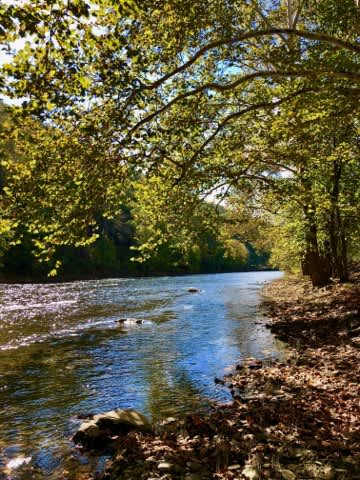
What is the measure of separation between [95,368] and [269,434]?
7.70m

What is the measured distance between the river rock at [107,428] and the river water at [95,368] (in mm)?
371

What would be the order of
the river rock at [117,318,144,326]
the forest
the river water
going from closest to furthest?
the forest, the river water, the river rock at [117,318,144,326]

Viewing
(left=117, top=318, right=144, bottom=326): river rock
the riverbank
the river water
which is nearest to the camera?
the riverbank

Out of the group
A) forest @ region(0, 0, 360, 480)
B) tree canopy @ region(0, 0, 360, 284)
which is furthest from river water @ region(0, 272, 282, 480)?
tree canopy @ region(0, 0, 360, 284)

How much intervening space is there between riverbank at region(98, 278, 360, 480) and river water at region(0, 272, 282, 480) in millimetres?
967

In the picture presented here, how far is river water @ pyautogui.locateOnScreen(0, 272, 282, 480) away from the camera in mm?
8273

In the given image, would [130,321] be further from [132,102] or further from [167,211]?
[132,102]

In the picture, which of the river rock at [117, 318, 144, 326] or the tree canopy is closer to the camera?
the tree canopy

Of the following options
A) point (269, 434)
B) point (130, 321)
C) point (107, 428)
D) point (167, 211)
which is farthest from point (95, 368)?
point (130, 321)

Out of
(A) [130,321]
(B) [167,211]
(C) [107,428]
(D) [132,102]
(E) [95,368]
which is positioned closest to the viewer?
(C) [107,428]

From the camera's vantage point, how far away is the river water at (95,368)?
8.27 metres

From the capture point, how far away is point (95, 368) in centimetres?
1361

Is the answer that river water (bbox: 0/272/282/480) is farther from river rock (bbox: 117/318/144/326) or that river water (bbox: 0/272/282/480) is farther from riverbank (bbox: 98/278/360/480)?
riverbank (bbox: 98/278/360/480)

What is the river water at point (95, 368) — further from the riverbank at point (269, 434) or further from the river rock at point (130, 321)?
the riverbank at point (269, 434)
